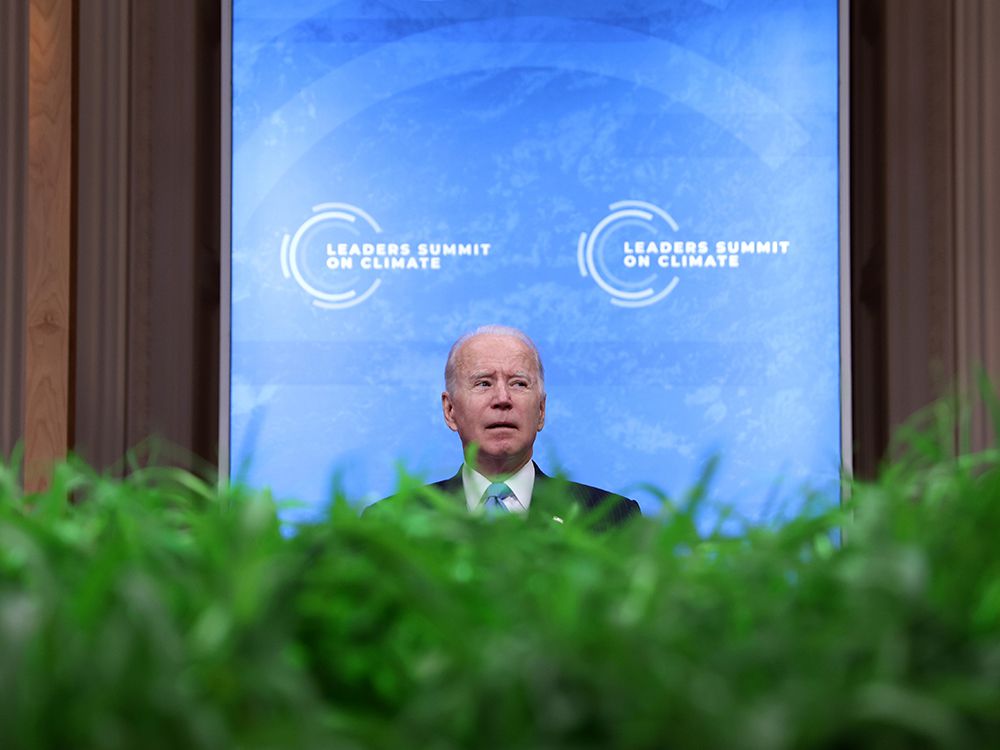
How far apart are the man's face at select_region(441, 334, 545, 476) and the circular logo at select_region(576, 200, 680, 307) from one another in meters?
0.36

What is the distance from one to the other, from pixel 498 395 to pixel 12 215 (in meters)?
1.15

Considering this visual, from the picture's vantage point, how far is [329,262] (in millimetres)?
3139

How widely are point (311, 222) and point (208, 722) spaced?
303cm

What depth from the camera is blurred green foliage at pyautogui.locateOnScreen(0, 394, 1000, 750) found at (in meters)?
0.20

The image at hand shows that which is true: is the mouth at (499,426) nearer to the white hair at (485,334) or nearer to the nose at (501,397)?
the nose at (501,397)

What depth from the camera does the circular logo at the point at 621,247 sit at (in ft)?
10.2

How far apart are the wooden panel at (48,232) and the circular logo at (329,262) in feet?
1.92

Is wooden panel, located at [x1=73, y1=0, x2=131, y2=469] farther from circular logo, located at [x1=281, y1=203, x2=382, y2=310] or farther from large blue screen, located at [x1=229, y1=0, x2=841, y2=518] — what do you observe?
circular logo, located at [x1=281, y1=203, x2=382, y2=310]

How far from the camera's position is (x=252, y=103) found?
10.3ft

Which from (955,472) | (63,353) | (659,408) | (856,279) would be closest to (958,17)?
(856,279)

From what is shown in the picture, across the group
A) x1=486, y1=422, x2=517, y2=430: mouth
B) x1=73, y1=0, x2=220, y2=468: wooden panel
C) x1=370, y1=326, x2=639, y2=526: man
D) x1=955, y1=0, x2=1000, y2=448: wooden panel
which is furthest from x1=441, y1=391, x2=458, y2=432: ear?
x1=955, y1=0, x2=1000, y2=448: wooden panel

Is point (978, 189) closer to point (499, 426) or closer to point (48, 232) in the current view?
point (499, 426)

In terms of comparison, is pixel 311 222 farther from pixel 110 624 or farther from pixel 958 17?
pixel 110 624

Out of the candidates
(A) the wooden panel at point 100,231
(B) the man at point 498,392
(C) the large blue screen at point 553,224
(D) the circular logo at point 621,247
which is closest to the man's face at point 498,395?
(B) the man at point 498,392
